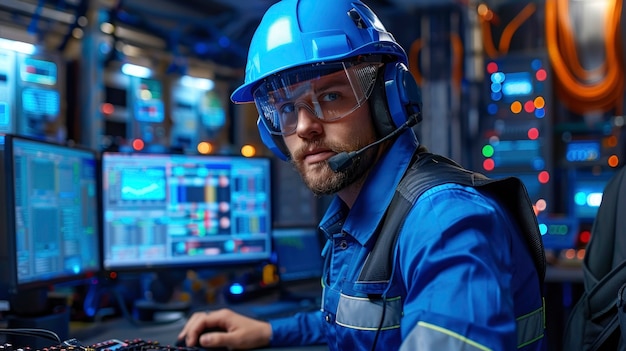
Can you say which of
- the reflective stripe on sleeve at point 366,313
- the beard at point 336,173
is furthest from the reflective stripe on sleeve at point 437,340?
the beard at point 336,173

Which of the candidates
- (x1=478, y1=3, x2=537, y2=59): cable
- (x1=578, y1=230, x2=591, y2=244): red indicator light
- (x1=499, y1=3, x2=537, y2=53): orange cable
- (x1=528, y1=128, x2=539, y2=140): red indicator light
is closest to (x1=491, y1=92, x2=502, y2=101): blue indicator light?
(x1=528, y1=128, x2=539, y2=140): red indicator light

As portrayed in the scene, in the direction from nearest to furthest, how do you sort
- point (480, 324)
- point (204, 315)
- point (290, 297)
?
1. point (480, 324)
2. point (204, 315)
3. point (290, 297)

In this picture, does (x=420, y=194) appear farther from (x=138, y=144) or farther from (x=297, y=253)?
(x=138, y=144)

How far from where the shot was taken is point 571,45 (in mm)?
3414

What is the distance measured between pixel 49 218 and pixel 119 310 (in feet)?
1.51

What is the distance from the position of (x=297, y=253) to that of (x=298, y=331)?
25.9 inches

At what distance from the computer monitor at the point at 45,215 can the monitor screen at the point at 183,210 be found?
0.24 feet

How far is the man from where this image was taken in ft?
2.56

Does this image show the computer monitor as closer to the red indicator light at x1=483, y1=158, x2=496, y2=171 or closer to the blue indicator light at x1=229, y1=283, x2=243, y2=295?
the blue indicator light at x1=229, y1=283, x2=243, y2=295

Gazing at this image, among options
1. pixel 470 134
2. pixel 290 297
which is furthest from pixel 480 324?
pixel 470 134

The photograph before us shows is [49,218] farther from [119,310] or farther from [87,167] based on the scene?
[119,310]

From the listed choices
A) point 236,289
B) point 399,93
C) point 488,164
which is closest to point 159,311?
point 236,289

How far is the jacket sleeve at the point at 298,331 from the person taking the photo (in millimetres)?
1436

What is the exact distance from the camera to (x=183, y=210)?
1892 millimetres
